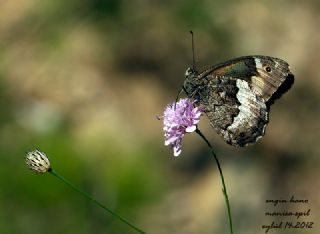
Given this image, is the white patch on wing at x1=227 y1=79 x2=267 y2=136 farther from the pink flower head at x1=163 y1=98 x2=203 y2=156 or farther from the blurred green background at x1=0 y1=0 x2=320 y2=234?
the blurred green background at x1=0 y1=0 x2=320 y2=234

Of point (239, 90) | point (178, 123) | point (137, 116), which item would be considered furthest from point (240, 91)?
point (137, 116)

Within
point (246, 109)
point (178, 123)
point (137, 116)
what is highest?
point (137, 116)

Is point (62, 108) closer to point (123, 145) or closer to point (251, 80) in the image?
point (123, 145)

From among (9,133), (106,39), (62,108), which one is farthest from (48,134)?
(106,39)

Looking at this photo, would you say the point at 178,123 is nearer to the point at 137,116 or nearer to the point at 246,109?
the point at 246,109

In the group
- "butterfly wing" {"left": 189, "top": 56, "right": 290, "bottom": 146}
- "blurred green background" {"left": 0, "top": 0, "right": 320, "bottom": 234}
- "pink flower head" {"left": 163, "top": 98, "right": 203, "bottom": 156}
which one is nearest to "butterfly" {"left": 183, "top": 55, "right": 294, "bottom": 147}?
"butterfly wing" {"left": 189, "top": 56, "right": 290, "bottom": 146}

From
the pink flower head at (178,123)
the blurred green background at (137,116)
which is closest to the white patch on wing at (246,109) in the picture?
the pink flower head at (178,123)

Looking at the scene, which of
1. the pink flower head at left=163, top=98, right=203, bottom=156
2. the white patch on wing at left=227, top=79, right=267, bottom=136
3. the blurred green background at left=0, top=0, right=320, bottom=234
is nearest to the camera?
the pink flower head at left=163, top=98, right=203, bottom=156
